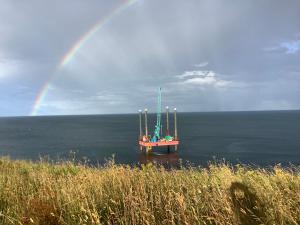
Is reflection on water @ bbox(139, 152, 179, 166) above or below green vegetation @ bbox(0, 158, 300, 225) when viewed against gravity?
below

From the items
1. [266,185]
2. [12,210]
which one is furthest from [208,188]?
[12,210]

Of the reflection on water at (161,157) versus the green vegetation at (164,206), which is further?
the reflection on water at (161,157)

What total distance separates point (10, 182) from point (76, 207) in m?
3.25

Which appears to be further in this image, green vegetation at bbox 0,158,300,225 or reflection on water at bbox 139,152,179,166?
reflection on water at bbox 139,152,179,166

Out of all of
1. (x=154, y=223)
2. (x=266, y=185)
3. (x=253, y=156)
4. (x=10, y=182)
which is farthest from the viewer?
(x=253, y=156)

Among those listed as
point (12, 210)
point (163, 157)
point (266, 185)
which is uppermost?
point (266, 185)

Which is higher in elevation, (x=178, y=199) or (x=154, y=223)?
(x=178, y=199)

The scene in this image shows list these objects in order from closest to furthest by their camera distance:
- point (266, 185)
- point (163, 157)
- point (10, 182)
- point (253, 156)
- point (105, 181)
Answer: point (266, 185), point (105, 181), point (10, 182), point (253, 156), point (163, 157)

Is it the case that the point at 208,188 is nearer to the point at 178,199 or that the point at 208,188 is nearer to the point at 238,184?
the point at 238,184

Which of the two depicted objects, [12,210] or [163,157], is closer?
[12,210]

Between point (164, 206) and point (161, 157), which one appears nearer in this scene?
point (164, 206)

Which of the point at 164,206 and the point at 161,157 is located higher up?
the point at 164,206

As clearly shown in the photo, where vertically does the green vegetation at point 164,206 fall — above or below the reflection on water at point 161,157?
above

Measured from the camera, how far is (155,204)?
5.66m
